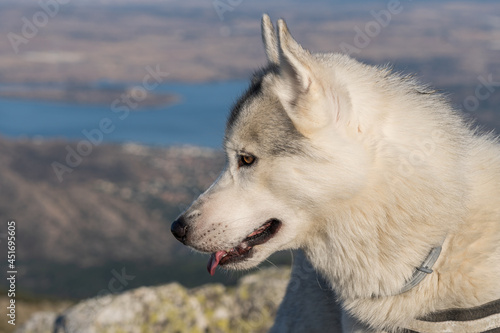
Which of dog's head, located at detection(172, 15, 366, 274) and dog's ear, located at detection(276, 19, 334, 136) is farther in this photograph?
dog's head, located at detection(172, 15, 366, 274)

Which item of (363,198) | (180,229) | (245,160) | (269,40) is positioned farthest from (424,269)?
(269,40)

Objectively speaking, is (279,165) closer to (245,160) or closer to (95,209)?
(245,160)

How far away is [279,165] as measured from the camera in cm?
441

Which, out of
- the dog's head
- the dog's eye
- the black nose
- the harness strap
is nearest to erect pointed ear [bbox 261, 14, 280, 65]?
the dog's head

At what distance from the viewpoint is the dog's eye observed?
458 centimetres

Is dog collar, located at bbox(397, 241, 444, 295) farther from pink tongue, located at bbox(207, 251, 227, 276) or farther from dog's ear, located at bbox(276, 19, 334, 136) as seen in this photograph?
pink tongue, located at bbox(207, 251, 227, 276)

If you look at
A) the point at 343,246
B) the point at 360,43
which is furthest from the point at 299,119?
the point at 360,43

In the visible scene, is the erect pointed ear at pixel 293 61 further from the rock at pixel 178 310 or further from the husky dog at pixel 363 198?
the rock at pixel 178 310

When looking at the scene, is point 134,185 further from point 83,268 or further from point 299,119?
point 299,119

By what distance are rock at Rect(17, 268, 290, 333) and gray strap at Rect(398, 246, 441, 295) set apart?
15.5 feet

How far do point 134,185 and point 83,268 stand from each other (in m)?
36.3

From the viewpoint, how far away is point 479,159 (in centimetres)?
483

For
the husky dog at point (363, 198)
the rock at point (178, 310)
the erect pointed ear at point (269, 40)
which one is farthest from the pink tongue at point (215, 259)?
the rock at point (178, 310)

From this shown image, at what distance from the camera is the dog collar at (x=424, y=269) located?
428 centimetres
